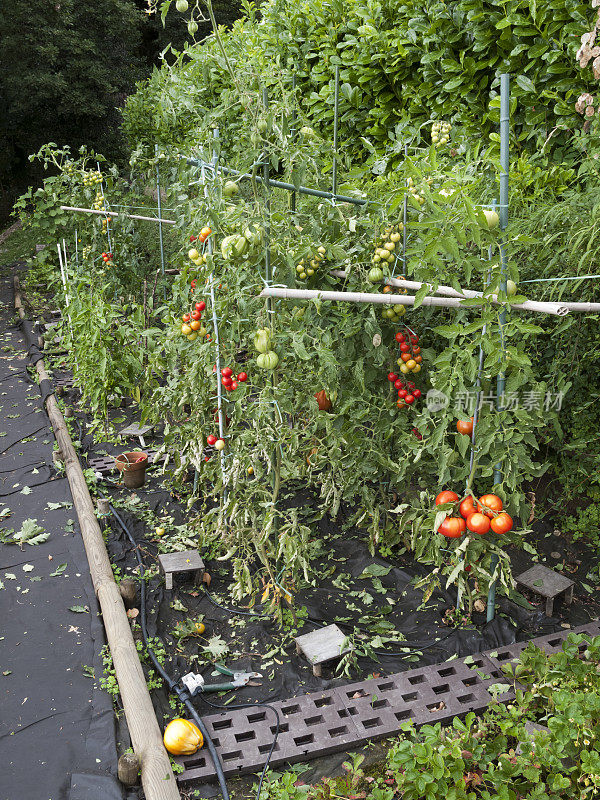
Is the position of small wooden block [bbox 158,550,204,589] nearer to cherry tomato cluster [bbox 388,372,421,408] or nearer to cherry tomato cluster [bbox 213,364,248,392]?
cherry tomato cluster [bbox 213,364,248,392]

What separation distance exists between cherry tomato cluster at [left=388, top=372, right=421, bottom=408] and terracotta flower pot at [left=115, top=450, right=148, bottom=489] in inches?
60.5

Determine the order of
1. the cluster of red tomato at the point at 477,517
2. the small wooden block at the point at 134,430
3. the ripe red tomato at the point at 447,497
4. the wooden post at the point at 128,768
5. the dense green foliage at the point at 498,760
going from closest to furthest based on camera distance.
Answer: the dense green foliage at the point at 498,760, the wooden post at the point at 128,768, the cluster of red tomato at the point at 477,517, the ripe red tomato at the point at 447,497, the small wooden block at the point at 134,430

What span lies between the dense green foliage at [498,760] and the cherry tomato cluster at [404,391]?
3.58 feet

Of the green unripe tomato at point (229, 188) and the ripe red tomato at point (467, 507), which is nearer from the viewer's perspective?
the ripe red tomato at point (467, 507)

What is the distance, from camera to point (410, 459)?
2666 millimetres

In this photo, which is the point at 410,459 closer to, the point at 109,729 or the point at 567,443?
the point at 567,443

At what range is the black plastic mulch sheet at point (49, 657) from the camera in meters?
1.96

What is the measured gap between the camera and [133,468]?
136 inches

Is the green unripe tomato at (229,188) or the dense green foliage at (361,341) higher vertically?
the green unripe tomato at (229,188)

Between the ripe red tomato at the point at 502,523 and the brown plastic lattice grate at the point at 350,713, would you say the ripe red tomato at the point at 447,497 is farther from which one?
the brown plastic lattice grate at the point at 350,713

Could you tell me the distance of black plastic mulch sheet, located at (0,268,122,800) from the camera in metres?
1.96

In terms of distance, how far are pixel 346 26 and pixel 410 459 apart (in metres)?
3.14

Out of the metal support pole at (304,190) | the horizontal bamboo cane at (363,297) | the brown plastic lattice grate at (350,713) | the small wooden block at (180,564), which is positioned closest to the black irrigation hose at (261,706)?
the brown plastic lattice grate at (350,713)

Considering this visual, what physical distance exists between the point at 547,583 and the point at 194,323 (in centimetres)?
179
